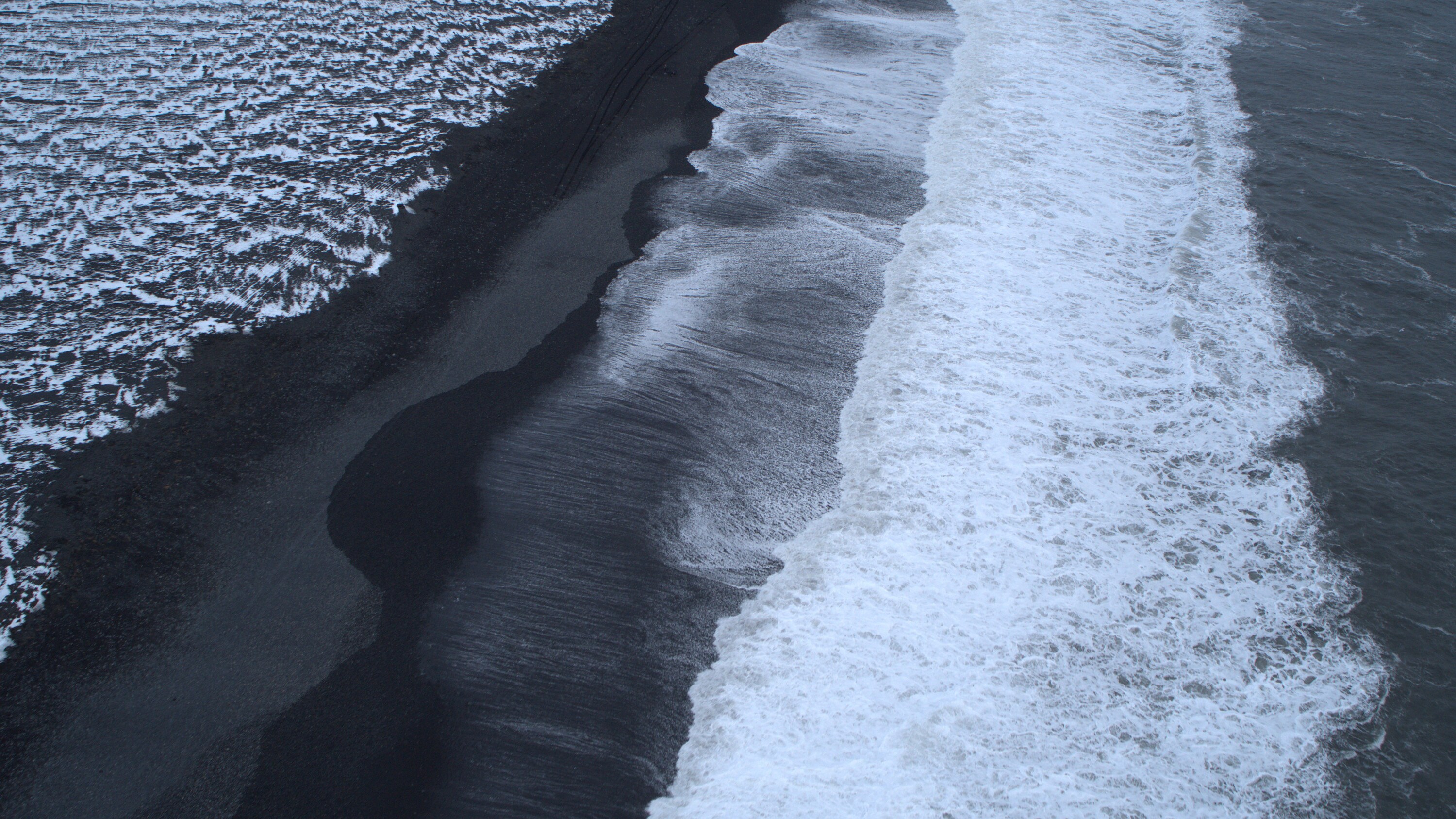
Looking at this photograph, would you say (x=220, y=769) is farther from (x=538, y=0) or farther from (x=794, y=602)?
(x=538, y=0)

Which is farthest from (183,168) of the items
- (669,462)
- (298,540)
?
(669,462)

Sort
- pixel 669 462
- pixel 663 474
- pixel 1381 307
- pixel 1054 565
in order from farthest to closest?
pixel 1381 307
pixel 669 462
pixel 663 474
pixel 1054 565

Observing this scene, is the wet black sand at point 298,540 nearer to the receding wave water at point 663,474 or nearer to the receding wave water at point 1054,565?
the receding wave water at point 663,474

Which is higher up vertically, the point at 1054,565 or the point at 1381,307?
the point at 1381,307

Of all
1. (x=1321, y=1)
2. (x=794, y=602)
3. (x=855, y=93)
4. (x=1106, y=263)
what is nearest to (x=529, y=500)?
(x=794, y=602)

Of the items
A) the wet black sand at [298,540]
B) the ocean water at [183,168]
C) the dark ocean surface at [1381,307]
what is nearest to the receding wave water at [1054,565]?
the dark ocean surface at [1381,307]

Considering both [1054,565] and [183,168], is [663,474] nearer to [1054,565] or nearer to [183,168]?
[1054,565]

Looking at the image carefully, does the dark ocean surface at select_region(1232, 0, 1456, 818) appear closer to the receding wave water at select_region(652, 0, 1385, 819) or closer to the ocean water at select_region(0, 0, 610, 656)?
the receding wave water at select_region(652, 0, 1385, 819)
